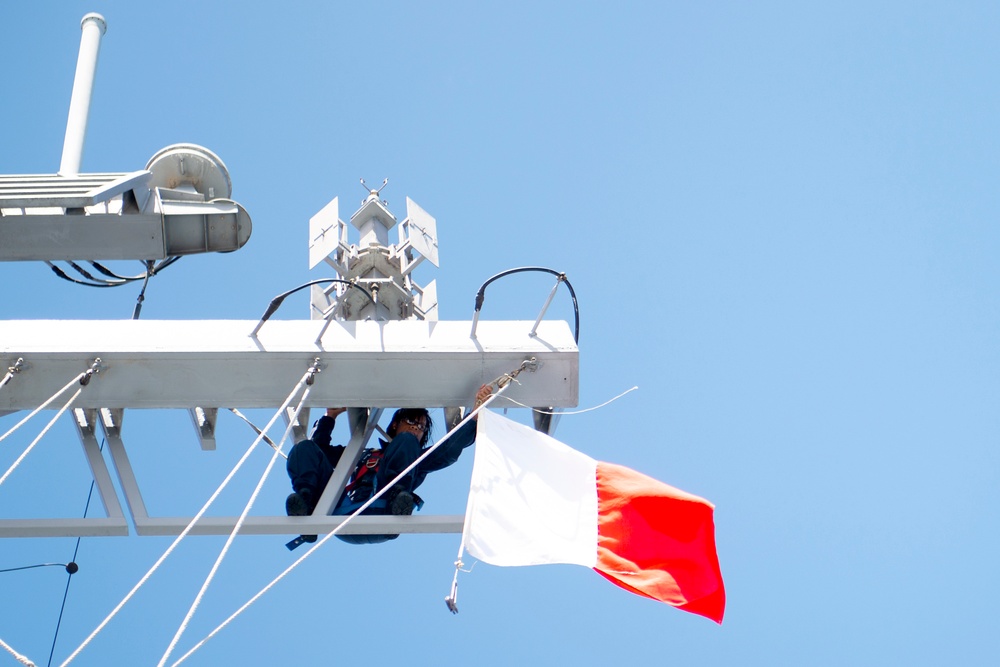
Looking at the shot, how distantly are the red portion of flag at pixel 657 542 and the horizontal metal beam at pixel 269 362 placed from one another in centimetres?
95

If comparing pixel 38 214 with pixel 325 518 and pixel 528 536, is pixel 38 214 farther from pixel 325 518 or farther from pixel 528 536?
pixel 528 536

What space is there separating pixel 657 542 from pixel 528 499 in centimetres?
105

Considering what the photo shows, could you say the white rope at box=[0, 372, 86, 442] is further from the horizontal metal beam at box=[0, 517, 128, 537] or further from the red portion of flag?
the red portion of flag

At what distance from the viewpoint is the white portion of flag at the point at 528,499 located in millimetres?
9305

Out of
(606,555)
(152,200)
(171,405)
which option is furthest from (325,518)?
(152,200)

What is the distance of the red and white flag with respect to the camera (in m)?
9.45

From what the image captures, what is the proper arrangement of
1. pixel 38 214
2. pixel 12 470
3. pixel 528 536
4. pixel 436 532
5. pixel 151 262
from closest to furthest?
pixel 12 470
pixel 528 536
pixel 436 532
pixel 38 214
pixel 151 262

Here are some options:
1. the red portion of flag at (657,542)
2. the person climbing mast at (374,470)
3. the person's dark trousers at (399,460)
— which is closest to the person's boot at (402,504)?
the person climbing mast at (374,470)

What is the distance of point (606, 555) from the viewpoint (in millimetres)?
9711

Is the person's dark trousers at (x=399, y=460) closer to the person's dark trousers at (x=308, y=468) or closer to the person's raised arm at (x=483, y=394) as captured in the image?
the person's dark trousers at (x=308, y=468)

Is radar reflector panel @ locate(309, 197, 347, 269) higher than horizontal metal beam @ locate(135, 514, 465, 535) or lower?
higher

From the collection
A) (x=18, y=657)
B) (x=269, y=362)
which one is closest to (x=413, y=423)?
(x=269, y=362)

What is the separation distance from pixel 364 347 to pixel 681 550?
9.37 ft

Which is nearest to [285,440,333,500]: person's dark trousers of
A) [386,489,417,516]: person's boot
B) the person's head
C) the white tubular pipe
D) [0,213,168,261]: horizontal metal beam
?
[386,489,417,516]: person's boot
